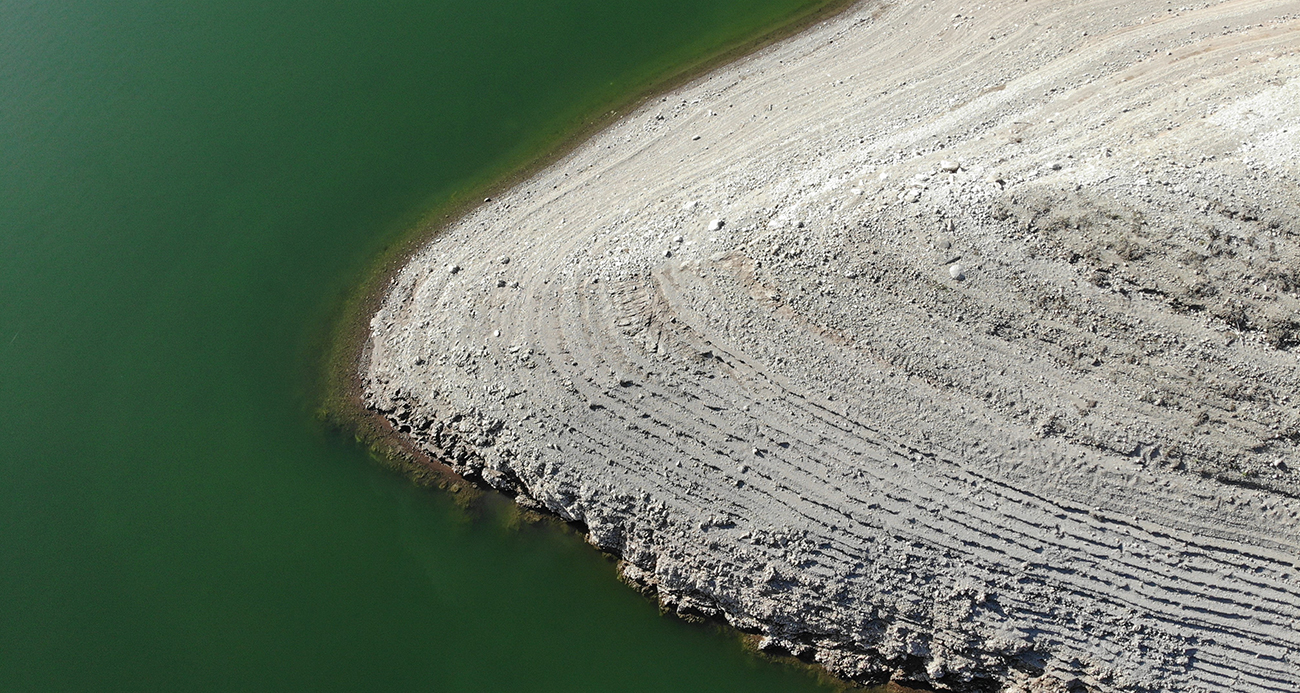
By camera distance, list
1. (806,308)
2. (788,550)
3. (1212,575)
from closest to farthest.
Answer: (1212,575) < (788,550) < (806,308)

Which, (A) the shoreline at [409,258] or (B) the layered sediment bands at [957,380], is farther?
(A) the shoreline at [409,258]

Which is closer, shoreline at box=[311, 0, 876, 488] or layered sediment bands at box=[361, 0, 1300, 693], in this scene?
layered sediment bands at box=[361, 0, 1300, 693]

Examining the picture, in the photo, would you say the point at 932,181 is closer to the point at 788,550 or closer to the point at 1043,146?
the point at 1043,146

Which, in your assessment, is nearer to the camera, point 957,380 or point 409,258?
point 957,380

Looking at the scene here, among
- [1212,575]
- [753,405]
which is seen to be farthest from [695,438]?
[1212,575]

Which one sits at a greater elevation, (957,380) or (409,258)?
(409,258)

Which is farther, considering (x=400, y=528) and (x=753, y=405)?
(x=400, y=528)

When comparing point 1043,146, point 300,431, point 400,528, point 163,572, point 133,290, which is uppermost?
point 1043,146

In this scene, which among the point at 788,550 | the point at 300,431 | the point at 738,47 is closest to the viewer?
the point at 788,550
